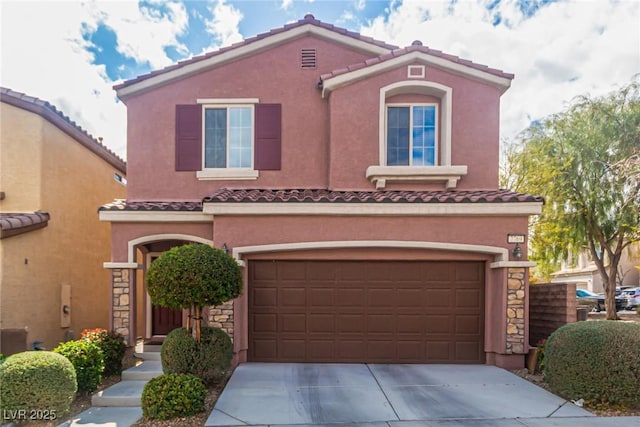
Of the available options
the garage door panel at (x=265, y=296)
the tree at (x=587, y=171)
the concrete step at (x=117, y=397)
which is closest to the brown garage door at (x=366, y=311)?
the garage door panel at (x=265, y=296)

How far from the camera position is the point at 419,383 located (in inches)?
279

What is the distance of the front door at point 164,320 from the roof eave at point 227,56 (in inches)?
224

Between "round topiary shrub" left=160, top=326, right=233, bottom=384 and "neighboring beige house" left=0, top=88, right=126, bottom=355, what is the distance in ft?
12.5

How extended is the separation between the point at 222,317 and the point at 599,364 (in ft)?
22.2

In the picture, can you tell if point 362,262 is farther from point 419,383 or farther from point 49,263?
point 49,263

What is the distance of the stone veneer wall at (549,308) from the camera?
7.82 metres

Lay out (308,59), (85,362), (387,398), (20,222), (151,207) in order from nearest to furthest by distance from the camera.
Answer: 1. (387,398)
2. (85,362)
3. (20,222)
4. (151,207)
5. (308,59)

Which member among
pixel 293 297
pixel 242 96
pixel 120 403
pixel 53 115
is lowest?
pixel 120 403

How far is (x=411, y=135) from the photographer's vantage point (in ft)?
31.3

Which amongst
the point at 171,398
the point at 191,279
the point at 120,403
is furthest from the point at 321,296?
the point at 120,403

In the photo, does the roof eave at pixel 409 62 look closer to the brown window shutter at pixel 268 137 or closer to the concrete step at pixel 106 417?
the brown window shutter at pixel 268 137

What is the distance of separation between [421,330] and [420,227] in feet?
7.62

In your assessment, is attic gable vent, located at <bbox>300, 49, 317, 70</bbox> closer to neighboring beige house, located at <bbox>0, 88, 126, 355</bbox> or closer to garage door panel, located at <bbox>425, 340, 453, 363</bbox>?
neighboring beige house, located at <bbox>0, 88, 126, 355</bbox>

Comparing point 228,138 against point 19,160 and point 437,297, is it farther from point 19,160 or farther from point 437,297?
point 437,297
